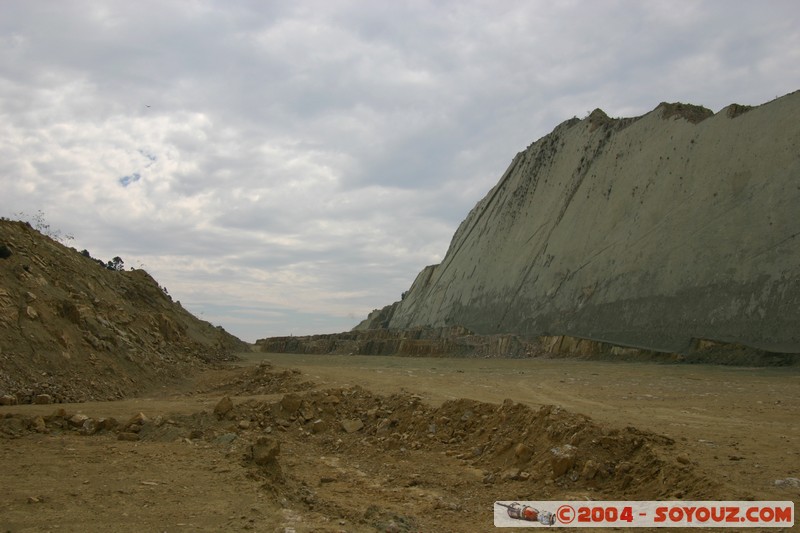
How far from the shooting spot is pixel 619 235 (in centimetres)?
2673

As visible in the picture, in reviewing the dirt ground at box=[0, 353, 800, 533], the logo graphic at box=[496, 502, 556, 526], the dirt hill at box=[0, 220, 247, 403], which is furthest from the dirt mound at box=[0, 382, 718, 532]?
the dirt hill at box=[0, 220, 247, 403]

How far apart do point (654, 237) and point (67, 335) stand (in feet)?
68.1

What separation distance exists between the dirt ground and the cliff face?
9.20 meters

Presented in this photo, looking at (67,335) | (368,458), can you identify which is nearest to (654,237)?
(368,458)

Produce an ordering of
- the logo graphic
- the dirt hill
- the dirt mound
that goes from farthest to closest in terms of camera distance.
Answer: the dirt hill < the dirt mound < the logo graphic

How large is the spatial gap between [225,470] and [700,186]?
22.3m

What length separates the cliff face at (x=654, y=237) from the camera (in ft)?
63.9

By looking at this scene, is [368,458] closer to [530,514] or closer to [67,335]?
Result: [530,514]

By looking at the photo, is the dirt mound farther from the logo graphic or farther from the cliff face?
the cliff face

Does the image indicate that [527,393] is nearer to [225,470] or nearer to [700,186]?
[225,470]

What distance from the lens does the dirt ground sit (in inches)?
199

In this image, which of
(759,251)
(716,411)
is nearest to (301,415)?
(716,411)

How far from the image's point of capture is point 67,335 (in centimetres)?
1294

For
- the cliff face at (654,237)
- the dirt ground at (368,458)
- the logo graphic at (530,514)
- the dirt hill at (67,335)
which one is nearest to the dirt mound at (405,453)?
the dirt ground at (368,458)
